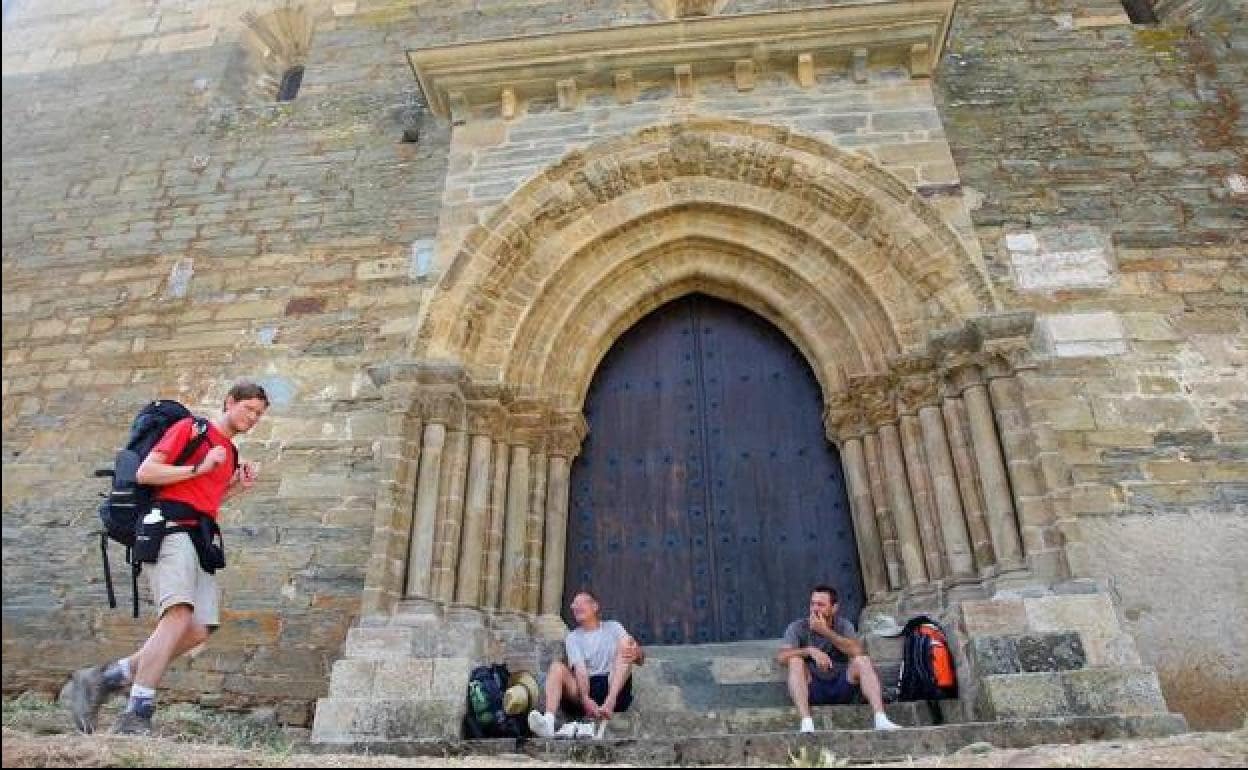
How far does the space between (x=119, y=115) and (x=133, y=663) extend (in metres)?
6.26

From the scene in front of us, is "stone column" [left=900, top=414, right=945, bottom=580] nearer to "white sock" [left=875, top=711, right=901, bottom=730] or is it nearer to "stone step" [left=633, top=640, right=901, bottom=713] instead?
"stone step" [left=633, top=640, right=901, bottom=713]

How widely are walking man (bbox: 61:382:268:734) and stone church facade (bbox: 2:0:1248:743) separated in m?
0.97

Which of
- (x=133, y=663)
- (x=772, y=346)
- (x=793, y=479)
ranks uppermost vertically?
(x=772, y=346)

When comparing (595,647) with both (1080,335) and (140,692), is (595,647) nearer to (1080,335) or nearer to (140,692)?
(140,692)

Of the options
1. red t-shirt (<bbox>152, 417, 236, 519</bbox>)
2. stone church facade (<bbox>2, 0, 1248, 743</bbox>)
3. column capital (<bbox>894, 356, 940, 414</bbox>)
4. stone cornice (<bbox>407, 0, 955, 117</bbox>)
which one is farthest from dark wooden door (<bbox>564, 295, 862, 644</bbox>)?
red t-shirt (<bbox>152, 417, 236, 519</bbox>)

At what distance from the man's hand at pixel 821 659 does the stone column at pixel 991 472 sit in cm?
106

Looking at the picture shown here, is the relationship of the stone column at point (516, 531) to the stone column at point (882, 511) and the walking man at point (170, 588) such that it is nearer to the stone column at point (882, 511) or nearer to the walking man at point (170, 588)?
the walking man at point (170, 588)

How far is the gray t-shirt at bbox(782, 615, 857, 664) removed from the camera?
4.58 metres

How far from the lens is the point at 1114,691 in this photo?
4004mm

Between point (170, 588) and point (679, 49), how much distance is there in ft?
16.0

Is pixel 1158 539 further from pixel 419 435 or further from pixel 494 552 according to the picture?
pixel 419 435

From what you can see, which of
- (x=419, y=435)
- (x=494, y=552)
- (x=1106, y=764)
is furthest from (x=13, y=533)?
(x=1106, y=764)

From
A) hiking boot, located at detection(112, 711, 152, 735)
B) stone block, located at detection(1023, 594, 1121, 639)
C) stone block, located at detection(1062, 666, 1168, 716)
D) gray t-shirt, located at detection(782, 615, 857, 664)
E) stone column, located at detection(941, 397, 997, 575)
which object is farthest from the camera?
stone column, located at detection(941, 397, 997, 575)

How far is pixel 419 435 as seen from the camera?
5312 mm
